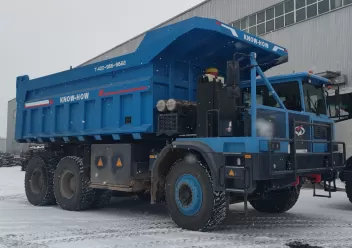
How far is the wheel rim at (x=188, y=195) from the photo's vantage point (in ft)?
20.0

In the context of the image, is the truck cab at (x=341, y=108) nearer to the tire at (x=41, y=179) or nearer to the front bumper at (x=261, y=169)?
the front bumper at (x=261, y=169)

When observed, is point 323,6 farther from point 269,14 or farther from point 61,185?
point 61,185

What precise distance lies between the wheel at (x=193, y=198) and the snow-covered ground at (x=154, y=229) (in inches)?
7.6

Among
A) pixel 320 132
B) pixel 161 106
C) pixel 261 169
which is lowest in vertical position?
pixel 261 169

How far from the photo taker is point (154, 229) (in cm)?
647

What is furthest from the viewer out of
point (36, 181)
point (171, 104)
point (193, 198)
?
point (36, 181)

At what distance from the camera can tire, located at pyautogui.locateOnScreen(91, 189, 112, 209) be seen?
28.6 ft

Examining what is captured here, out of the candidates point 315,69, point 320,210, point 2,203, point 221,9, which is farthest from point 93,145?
point 221,9

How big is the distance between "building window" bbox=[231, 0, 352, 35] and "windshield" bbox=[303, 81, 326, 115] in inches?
427

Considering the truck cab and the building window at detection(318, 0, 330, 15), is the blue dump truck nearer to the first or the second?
the truck cab

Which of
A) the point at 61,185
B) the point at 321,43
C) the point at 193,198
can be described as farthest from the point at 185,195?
the point at 321,43

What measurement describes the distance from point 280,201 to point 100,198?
3955mm

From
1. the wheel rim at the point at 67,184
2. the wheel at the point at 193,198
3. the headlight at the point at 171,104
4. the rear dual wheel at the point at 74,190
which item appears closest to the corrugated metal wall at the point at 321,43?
the rear dual wheel at the point at 74,190

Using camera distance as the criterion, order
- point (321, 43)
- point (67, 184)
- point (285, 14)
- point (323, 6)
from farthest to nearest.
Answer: point (285, 14) → point (321, 43) → point (323, 6) → point (67, 184)
